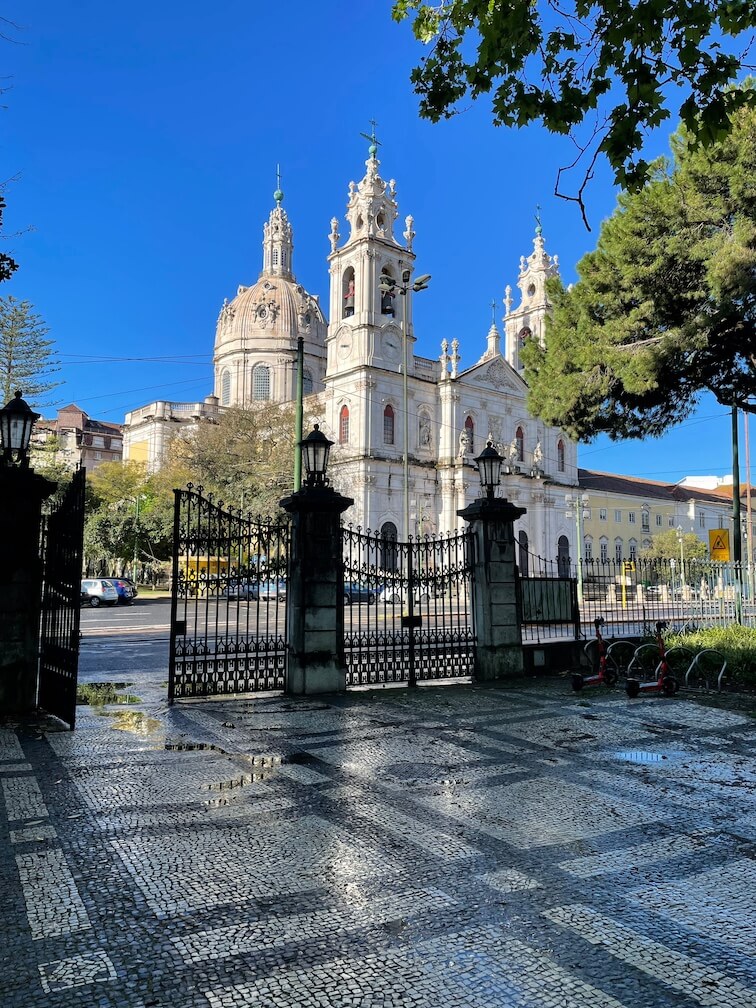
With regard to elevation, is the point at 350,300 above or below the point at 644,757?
above

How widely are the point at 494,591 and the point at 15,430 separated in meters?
7.44

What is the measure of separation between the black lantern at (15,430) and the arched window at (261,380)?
191 feet

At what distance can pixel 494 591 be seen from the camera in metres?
11.8

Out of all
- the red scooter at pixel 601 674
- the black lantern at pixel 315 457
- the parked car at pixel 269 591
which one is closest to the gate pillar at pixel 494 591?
the red scooter at pixel 601 674

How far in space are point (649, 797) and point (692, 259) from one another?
11.2 meters

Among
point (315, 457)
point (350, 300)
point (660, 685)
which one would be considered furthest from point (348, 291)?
point (660, 685)

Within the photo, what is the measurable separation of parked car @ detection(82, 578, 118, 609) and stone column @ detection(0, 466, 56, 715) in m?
30.7

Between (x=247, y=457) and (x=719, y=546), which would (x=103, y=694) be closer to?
(x=719, y=546)

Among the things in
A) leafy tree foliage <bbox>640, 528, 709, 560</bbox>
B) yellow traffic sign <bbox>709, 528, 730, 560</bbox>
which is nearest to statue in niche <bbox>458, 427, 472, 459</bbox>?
leafy tree foliage <bbox>640, 528, 709, 560</bbox>

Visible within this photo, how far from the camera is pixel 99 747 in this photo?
22.7ft

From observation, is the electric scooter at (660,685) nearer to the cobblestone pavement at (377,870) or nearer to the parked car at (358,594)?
the cobblestone pavement at (377,870)

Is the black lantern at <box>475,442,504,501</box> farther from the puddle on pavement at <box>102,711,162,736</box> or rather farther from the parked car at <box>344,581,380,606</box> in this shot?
the puddle on pavement at <box>102,711,162,736</box>

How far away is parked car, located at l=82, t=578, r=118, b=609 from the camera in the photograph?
1470 inches

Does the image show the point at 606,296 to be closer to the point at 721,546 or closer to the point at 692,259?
the point at 692,259
